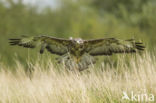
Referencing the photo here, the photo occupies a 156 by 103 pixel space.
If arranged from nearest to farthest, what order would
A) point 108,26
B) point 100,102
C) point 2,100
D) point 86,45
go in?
point 100,102 → point 2,100 → point 86,45 → point 108,26

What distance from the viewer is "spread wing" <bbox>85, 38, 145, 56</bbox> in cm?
839

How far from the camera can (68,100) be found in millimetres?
6574

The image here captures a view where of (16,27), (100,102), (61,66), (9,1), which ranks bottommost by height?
(100,102)

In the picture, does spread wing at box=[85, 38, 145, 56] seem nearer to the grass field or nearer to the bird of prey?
the bird of prey

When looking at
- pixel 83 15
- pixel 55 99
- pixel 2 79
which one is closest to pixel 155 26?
pixel 83 15

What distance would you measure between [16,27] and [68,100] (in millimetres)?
13896

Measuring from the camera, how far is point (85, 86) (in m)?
7.12

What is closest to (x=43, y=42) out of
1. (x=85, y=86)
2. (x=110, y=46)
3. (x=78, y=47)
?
(x=78, y=47)

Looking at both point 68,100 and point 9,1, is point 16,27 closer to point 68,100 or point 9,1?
point 9,1

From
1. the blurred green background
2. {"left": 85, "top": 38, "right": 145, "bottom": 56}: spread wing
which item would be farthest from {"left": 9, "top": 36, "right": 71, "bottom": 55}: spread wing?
the blurred green background

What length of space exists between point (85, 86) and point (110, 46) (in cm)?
192

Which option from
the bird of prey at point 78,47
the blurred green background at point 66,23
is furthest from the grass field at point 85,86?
the blurred green background at point 66,23

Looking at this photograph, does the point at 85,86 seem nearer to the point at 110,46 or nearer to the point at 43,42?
the point at 110,46

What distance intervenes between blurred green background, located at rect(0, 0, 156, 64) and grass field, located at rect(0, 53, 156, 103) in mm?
5882
